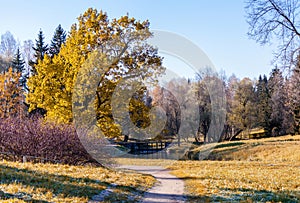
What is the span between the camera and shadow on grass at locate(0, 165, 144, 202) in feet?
23.5

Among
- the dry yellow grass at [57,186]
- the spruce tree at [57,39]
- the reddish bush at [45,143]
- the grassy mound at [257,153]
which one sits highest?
the spruce tree at [57,39]

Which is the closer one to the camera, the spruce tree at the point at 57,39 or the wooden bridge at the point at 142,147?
the wooden bridge at the point at 142,147

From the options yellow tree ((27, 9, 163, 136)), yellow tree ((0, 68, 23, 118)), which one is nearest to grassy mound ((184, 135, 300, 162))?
yellow tree ((27, 9, 163, 136))

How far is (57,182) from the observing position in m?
7.91

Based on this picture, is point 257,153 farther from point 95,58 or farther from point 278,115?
point 278,115

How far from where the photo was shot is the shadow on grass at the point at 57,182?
716 cm

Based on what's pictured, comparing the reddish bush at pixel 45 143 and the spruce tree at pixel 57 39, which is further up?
the spruce tree at pixel 57 39

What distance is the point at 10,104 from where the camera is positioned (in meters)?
30.4

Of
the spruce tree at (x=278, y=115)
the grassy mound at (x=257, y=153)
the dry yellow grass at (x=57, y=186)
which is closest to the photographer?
the dry yellow grass at (x=57, y=186)

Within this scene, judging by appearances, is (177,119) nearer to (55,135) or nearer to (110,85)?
(110,85)

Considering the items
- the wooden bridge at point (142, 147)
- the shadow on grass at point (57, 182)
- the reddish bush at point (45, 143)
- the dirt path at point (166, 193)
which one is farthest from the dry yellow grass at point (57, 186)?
the wooden bridge at point (142, 147)

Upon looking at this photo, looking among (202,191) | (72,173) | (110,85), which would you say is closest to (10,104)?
(110,85)

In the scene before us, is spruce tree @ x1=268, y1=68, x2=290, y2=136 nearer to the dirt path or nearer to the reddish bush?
the reddish bush

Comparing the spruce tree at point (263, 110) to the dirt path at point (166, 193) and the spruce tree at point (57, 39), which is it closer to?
the spruce tree at point (57, 39)
